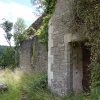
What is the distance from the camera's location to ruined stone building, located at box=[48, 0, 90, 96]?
7.31m

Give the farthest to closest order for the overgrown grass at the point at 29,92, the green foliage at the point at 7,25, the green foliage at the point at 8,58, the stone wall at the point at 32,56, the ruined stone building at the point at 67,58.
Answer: the green foliage at the point at 7,25
the green foliage at the point at 8,58
the stone wall at the point at 32,56
the overgrown grass at the point at 29,92
the ruined stone building at the point at 67,58

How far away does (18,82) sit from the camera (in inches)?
398

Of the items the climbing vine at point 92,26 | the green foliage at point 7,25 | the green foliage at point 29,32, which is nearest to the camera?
the climbing vine at point 92,26

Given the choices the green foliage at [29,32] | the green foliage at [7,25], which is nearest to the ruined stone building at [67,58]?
the green foliage at [29,32]

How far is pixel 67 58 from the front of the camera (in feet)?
24.1

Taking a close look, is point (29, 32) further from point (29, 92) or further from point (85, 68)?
point (85, 68)

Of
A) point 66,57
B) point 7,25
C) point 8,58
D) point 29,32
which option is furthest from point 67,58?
point 7,25

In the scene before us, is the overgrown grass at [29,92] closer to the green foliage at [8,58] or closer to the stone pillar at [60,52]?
the stone pillar at [60,52]

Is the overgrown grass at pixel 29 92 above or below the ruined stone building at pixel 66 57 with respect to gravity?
below

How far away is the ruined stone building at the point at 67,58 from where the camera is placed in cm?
731

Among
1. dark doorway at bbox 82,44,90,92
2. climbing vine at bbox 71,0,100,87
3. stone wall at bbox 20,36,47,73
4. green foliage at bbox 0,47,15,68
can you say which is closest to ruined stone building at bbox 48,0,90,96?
dark doorway at bbox 82,44,90,92

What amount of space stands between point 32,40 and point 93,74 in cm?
1053

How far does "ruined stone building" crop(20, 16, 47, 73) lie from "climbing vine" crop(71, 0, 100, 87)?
263 inches

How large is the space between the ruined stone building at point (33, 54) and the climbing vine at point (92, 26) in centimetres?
669
